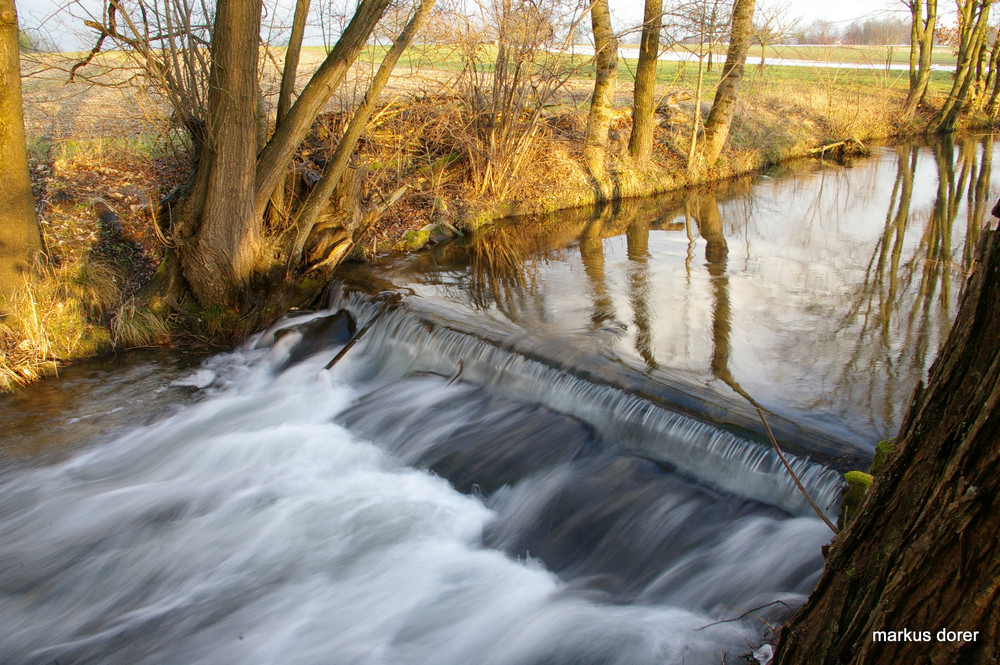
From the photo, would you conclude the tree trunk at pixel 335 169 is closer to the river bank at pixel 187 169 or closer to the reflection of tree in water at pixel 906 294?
the river bank at pixel 187 169

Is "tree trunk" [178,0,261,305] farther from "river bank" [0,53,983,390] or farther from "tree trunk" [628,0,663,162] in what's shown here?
"tree trunk" [628,0,663,162]

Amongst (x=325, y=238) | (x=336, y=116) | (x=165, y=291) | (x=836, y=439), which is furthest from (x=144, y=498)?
(x=336, y=116)

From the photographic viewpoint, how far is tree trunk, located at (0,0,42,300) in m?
7.21

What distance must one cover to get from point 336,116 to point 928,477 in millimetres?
11013

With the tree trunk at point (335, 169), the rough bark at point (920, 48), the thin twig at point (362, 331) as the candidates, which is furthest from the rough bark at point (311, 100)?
the rough bark at point (920, 48)

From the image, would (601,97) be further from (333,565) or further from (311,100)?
(333,565)

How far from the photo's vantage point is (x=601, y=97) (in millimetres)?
13773

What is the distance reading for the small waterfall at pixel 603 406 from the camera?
5.01m

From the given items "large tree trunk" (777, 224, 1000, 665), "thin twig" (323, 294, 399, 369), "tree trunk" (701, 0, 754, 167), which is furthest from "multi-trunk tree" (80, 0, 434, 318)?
"tree trunk" (701, 0, 754, 167)

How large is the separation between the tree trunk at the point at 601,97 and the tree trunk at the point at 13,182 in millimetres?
8814

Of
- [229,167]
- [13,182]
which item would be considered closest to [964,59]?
[229,167]

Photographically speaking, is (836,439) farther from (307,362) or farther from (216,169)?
(216,169)

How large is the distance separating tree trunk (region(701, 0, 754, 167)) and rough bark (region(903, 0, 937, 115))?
10.1m

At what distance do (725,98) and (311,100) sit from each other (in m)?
10.4
